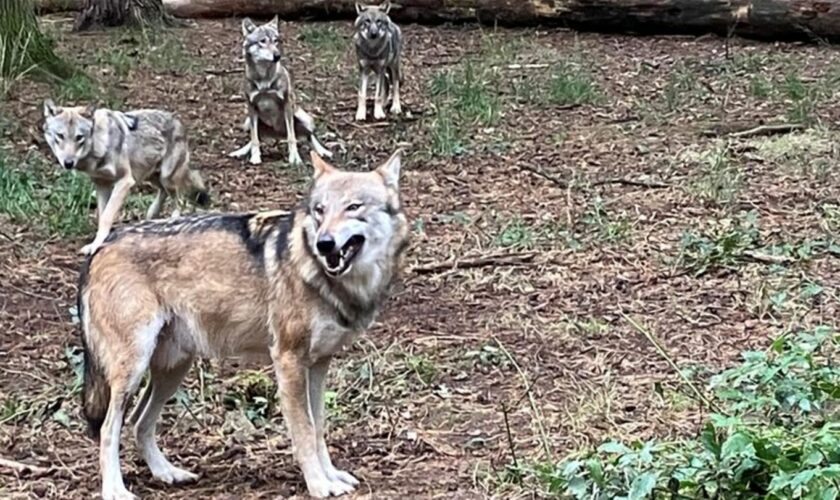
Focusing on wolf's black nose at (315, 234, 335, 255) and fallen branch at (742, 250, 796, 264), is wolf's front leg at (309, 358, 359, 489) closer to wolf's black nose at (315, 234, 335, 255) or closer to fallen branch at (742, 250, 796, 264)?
wolf's black nose at (315, 234, 335, 255)

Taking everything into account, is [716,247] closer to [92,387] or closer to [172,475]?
[172,475]

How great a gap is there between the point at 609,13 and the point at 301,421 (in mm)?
12620

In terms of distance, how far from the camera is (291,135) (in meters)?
11.4

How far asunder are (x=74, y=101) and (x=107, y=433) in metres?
7.71

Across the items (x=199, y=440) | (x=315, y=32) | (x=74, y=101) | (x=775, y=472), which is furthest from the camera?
Result: (x=315, y=32)

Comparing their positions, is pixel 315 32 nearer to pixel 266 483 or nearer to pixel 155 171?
pixel 155 171

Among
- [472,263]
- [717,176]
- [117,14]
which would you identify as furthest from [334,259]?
[117,14]

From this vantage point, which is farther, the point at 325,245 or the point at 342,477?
the point at 342,477

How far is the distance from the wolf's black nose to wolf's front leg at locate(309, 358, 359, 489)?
0.59 metres

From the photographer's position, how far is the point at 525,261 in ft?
26.3

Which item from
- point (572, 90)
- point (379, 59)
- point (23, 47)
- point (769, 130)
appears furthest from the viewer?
point (379, 59)

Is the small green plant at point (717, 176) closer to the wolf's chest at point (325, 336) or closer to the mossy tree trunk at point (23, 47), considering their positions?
the wolf's chest at point (325, 336)

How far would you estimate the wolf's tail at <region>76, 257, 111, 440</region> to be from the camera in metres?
5.02

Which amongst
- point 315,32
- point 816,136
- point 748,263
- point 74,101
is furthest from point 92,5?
point 748,263
